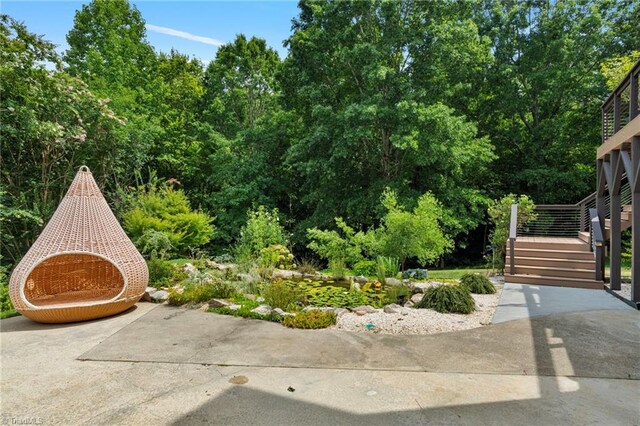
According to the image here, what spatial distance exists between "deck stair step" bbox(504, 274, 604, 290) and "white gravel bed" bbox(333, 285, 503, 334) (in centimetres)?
246

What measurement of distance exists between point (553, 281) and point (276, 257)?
5.76 metres

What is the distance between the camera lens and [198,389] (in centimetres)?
287

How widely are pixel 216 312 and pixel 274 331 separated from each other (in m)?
1.27

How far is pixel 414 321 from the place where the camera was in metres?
4.57

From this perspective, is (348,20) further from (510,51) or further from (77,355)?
(77,355)

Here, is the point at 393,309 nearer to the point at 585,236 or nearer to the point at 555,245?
the point at 555,245

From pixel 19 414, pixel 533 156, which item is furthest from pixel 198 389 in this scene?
pixel 533 156

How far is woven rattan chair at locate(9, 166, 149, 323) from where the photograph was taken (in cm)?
464

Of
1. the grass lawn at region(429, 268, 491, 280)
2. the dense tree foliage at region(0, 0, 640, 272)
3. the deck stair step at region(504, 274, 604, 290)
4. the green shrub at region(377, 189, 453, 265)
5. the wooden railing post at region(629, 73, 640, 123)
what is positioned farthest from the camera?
the dense tree foliage at region(0, 0, 640, 272)

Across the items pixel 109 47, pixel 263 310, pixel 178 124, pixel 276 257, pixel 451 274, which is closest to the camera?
pixel 263 310

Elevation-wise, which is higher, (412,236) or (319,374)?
(412,236)

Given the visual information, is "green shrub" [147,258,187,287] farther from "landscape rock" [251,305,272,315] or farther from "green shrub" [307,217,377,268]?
"green shrub" [307,217,377,268]

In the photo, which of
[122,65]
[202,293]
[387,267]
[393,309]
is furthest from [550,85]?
[122,65]

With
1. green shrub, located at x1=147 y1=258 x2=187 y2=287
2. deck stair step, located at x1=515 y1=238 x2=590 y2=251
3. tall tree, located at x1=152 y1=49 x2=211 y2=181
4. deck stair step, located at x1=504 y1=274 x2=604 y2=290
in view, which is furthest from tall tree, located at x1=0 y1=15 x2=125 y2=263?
deck stair step, located at x1=515 y1=238 x2=590 y2=251
